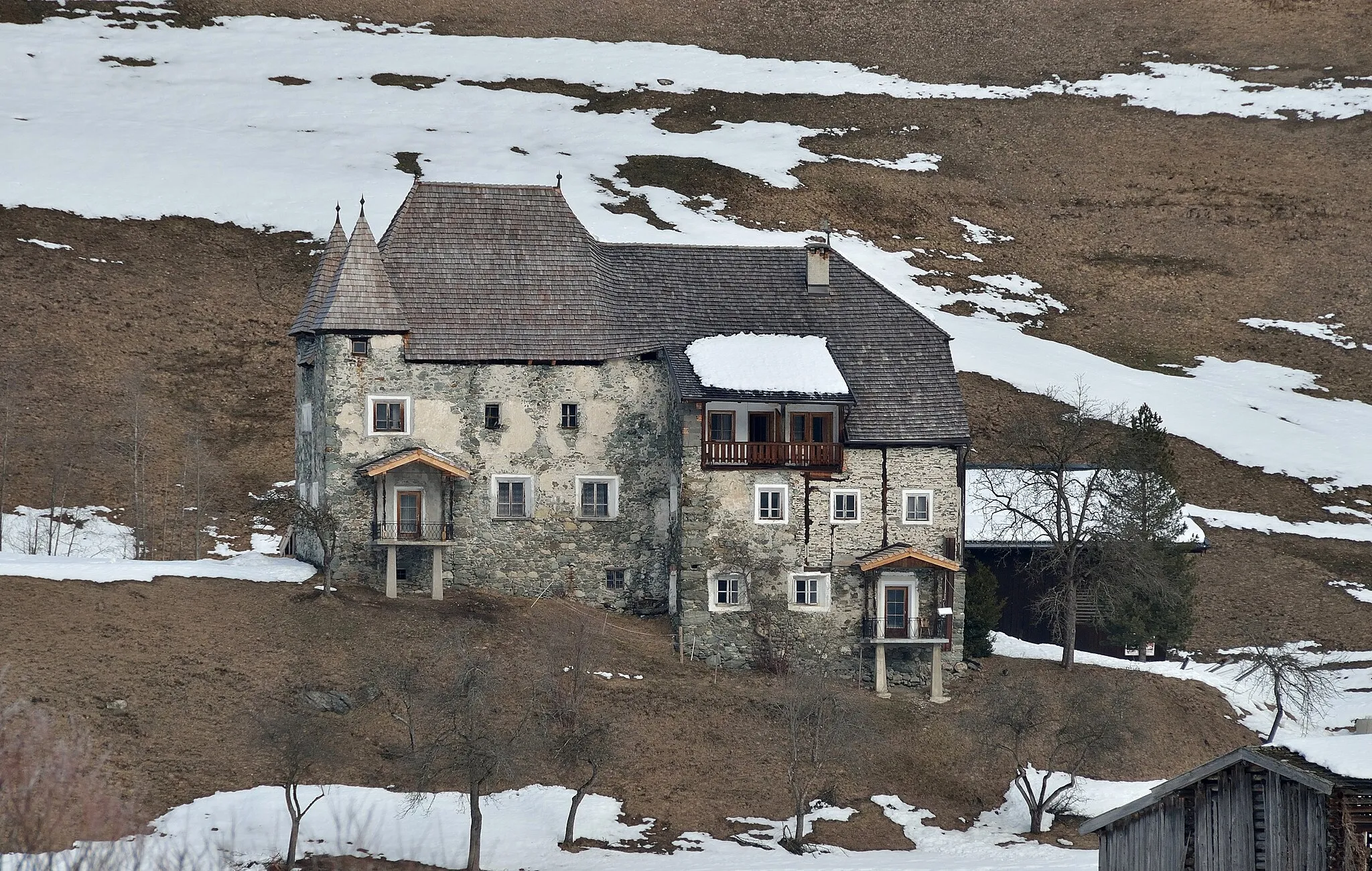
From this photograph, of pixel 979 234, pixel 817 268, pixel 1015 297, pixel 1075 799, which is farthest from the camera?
pixel 979 234

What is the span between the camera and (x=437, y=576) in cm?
5069

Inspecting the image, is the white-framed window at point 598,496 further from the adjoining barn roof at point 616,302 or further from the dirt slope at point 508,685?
the adjoining barn roof at point 616,302

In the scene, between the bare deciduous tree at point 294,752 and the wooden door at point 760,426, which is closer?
the bare deciduous tree at point 294,752

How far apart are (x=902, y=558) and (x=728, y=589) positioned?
5088 millimetres

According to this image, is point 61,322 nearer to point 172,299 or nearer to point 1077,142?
point 172,299

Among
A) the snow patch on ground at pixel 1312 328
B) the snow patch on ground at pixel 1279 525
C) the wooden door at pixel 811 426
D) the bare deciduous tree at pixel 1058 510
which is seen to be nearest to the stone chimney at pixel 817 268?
the wooden door at pixel 811 426

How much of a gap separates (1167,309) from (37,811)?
2796 inches

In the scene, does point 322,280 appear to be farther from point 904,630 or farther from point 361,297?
point 904,630

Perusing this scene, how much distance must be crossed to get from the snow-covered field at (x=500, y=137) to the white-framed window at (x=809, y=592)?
25065 millimetres

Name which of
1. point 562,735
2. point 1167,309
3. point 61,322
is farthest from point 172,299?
point 1167,309

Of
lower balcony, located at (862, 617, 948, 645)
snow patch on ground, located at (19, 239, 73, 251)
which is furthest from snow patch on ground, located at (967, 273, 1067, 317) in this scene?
snow patch on ground, located at (19, 239, 73, 251)

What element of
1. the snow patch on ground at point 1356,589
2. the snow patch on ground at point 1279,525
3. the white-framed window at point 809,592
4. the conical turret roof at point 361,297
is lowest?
the snow patch on ground at point 1356,589

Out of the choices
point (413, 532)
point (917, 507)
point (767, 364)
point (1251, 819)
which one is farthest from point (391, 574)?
point (1251, 819)

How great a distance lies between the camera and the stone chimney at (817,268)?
55.7m
